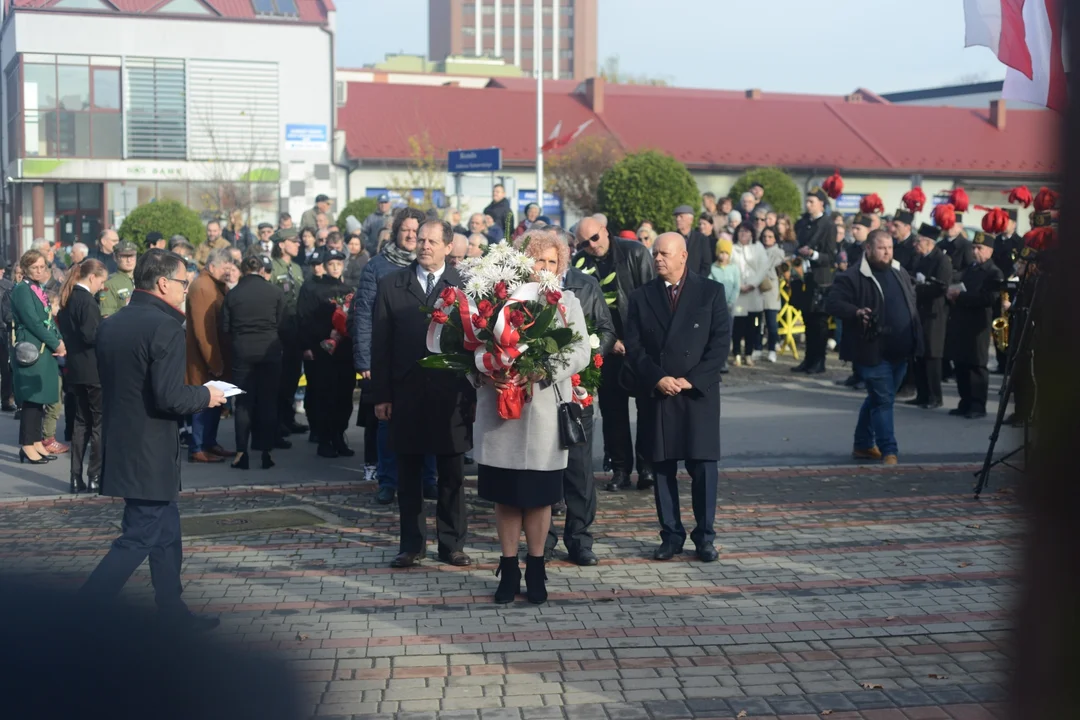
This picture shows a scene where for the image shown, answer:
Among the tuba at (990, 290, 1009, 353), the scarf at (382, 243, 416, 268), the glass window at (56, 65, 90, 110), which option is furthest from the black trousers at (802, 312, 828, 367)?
the glass window at (56, 65, 90, 110)

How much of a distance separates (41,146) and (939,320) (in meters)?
32.7

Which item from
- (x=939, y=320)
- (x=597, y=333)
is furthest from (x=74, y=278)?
(x=939, y=320)

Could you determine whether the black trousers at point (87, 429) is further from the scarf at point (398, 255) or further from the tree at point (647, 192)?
the tree at point (647, 192)

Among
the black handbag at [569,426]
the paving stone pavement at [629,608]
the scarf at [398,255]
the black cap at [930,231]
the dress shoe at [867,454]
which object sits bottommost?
the paving stone pavement at [629,608]

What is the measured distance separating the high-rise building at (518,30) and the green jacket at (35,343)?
459 feet

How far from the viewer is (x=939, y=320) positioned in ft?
47.3

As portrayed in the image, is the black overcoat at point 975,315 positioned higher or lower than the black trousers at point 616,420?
higher

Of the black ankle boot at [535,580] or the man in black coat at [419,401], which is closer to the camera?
the black ankle boot at [535,580]

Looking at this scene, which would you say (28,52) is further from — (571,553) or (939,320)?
(571,553)

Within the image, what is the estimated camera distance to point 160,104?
3984 centimetres

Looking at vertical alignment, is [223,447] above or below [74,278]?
below

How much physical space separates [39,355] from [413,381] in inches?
217

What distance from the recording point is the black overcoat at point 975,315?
13781 millimetres

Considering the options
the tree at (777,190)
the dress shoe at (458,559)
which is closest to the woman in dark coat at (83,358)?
the dress shoe at (458,559)
